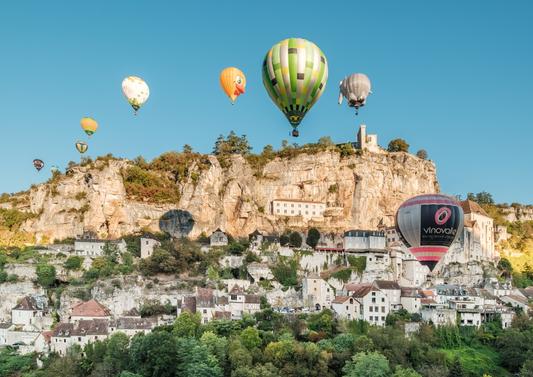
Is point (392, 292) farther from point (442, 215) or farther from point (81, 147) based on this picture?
point (81, 147)

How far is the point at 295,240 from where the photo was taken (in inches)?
2243

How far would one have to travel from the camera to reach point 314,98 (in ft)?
102

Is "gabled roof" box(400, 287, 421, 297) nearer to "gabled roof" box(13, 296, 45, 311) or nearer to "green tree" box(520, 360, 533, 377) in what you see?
"green tree" box(520, 360, 533, 377)

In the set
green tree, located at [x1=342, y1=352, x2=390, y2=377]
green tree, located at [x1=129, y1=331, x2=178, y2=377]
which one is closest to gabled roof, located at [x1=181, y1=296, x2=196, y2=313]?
green tree, located at [x1=129, y1=331, x2=178, y2=377]

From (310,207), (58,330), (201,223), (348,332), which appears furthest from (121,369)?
(310,207)

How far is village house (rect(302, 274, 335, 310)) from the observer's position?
4894cm

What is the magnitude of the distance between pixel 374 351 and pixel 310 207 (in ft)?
80.7

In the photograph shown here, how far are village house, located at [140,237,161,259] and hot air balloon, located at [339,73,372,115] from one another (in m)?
19.3

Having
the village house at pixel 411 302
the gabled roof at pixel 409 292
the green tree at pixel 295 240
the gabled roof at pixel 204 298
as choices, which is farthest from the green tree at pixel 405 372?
the green tree at pixel 295 240

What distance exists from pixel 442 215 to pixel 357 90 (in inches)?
334

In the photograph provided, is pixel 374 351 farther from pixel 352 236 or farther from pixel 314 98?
pixel 352 236

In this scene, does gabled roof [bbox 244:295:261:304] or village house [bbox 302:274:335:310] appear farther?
village house [bbox 302:274:335:310]

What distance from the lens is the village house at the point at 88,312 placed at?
45375mm

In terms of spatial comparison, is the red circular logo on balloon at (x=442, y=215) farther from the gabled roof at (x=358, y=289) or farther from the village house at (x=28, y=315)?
the village house at (x=28, y=315)
